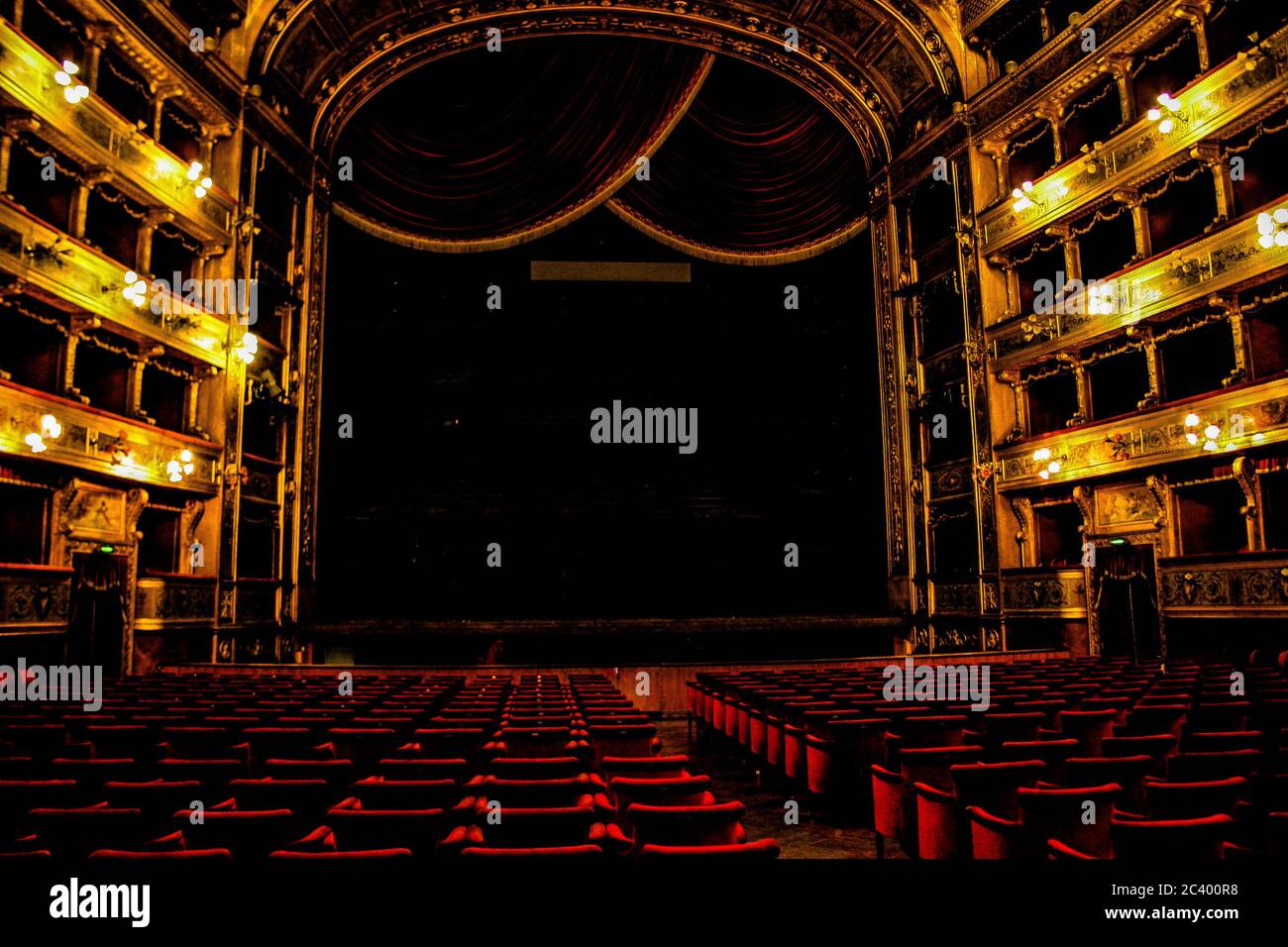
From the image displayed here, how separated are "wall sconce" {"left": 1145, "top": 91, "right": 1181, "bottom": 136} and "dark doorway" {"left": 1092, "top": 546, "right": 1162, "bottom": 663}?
625 centimetres

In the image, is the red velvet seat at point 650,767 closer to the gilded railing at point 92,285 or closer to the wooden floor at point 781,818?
the wooden floor at point 781,818

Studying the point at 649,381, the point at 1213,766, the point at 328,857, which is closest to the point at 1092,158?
the point at 649,381

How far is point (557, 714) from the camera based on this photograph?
6.27m

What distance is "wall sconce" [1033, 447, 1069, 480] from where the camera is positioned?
1479 cm

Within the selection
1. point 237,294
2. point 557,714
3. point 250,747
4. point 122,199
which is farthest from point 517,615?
point 250,747

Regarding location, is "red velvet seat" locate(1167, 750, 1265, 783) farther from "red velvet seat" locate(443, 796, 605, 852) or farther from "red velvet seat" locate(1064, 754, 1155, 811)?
"red velvet seat" locate(443, 796, 605, 852)

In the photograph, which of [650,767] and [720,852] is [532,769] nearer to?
[650,767]

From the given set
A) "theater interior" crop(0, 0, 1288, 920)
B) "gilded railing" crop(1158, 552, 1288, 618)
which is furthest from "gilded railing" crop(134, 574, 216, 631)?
"gilded railing" crop(1158, 552, 1288, 618)

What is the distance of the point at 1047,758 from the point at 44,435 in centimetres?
1165

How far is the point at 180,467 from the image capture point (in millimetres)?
13586

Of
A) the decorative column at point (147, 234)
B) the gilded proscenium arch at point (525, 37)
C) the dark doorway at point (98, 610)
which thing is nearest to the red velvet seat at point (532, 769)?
the dark doorway at point (98, 610)

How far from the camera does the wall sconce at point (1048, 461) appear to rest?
1479cm

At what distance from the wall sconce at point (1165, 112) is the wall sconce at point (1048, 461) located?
5069 mm

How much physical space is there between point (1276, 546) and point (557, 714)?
10.6m
